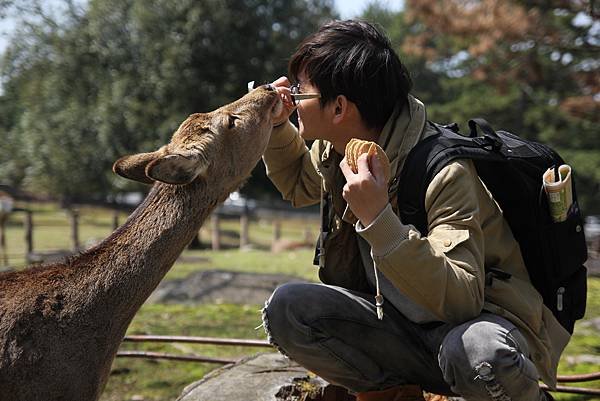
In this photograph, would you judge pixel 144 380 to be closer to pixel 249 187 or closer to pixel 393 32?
pixel 249 187

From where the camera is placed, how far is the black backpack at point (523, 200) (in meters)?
2.82

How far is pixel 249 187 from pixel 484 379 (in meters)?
18.4

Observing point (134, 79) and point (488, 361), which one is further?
point (134, 79)

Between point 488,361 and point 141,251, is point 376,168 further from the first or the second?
point 141,251

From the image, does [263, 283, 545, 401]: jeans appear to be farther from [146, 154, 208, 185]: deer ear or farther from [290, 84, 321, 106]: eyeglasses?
[290, 84, 321, 106]: eyeglasses

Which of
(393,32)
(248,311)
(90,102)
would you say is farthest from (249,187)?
(393,32)

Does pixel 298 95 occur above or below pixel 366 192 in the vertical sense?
above

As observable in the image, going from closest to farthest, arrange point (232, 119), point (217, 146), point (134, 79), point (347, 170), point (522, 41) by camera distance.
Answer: point (347, 170)
point (217, 146)
point (232, 119)
point (522, 41)
point (134, 79)

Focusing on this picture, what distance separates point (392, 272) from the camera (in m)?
2.54

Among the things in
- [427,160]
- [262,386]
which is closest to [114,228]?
[262,386]

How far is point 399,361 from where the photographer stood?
10.3 ft

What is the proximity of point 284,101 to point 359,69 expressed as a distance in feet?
2.11

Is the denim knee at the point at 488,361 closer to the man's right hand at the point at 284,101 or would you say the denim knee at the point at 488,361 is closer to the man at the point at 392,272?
the man at the point at 392,272

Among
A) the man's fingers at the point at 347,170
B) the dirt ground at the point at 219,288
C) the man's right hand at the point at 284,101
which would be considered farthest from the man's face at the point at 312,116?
the dirt ground at the point at 219,288
